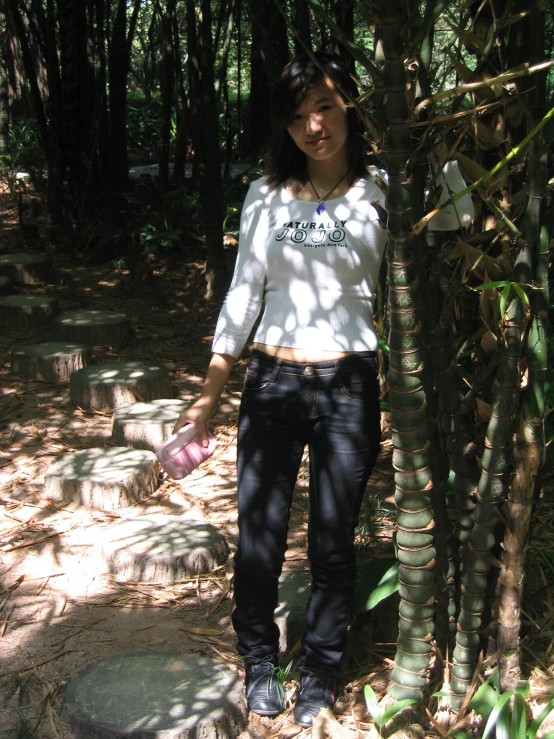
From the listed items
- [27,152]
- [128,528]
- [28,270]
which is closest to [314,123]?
[128,528]

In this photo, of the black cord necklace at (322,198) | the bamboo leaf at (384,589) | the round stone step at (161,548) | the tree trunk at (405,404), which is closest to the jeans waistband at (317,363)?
the tree trunk at (405,404)

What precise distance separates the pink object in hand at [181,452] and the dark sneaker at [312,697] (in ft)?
2.14

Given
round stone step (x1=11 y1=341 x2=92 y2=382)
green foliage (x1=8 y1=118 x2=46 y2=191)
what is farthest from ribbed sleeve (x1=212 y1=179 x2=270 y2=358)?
green foliage (x1=8 y1=118 x2=46 y2=191)

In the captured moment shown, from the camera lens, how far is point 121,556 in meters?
3.08

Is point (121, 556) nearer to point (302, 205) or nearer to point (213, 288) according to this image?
point (302, 205)

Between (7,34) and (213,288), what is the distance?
7247 mm

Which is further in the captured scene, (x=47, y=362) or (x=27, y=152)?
(x=27, y=152)

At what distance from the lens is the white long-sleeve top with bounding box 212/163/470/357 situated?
218 centimetres

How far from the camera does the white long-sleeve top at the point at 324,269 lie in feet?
7.16

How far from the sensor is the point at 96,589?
3.02m

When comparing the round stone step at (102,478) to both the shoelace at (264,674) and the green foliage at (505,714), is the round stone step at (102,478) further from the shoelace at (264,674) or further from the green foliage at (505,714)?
the green foliage at (505,714)

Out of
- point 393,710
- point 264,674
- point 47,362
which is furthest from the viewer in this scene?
point 47,362

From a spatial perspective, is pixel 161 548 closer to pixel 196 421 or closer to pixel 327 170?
pixel 196 421

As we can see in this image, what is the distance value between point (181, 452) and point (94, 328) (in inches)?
132
